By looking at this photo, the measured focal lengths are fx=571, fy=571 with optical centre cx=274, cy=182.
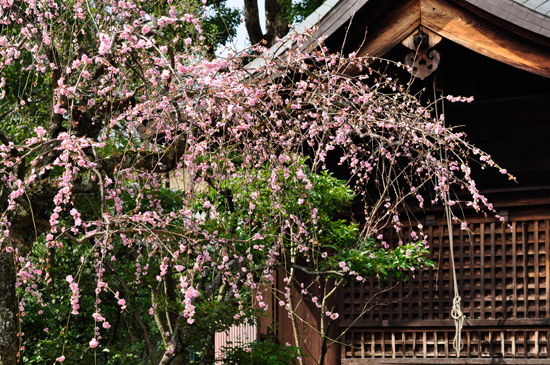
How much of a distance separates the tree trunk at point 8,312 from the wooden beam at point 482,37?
415cm

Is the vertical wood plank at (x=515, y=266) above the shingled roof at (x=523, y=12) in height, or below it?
below

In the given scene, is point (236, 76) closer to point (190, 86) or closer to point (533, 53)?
point (190, 86)

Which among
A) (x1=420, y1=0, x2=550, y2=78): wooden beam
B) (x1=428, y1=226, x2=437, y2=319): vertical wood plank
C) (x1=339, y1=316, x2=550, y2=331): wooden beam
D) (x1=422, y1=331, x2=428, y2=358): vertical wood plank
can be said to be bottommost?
(x1=422, y1=331, x2=428, y2=358): vertical wood plank

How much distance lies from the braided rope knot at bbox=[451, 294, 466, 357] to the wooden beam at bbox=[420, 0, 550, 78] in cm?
216

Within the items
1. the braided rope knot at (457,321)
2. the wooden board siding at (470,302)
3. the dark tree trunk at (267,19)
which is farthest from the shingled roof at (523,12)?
the dark tree trunk at (267,19)

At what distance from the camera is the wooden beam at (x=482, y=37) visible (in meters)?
5.00

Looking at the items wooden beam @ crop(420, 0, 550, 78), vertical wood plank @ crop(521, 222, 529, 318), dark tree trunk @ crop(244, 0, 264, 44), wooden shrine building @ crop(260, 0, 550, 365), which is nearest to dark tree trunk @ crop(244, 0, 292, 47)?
dark tree trunk @ crop(244, 0, 264, 44)

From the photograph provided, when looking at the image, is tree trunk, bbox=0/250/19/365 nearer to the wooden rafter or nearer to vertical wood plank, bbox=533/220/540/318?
the wooden rafter

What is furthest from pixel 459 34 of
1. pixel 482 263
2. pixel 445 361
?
pixel 445 361

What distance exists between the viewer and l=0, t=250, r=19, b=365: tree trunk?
401 centimetres

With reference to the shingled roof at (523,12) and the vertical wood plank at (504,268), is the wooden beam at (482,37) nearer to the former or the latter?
the shingled roof at (523,12)

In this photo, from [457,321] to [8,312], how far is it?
A: 378cm

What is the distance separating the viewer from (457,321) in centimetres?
525

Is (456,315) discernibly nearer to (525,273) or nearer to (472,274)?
(472,274)
